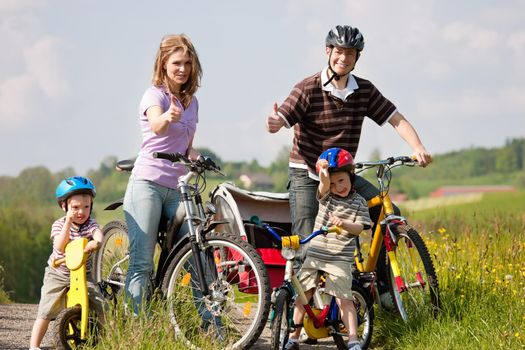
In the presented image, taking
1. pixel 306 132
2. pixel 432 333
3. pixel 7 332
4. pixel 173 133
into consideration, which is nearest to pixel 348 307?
pixel 432 333

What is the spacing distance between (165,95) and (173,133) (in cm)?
28

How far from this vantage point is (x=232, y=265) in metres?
6.34

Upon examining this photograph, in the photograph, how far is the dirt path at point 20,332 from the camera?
728cm

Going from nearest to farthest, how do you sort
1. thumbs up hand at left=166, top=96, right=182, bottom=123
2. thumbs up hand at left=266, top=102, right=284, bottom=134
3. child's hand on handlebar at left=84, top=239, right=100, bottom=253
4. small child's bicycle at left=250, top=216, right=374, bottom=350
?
thumbs up hand at left=166, top=96, right=182, bottom=123
small child's bicycle at left=250, top=216, right=374, bottom=350
child's hand on handlebar at left=84, top=239, right=100, bottom=253
thumbs up hand at left=266, top=102, right=284, bottom=134

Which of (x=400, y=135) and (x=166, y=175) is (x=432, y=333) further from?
(x=166, y=175)

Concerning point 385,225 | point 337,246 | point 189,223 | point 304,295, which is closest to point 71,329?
point 189,223

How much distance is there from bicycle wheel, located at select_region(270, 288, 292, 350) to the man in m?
0.76

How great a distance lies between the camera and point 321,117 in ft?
22.1

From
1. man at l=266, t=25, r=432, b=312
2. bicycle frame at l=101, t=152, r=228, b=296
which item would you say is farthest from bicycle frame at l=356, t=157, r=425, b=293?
bicycle frame at l=101, t=152, r=228, b=296

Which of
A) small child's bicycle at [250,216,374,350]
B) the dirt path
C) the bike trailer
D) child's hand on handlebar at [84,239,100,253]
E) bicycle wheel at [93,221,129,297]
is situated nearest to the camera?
small child's bicycle at [250,216,374,350]

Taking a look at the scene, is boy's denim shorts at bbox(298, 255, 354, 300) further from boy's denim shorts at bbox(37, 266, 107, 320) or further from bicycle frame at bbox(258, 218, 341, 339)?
boy's denim shorts at bbox(37, 266, 107, 320)

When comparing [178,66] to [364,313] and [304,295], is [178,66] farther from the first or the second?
[364,313]

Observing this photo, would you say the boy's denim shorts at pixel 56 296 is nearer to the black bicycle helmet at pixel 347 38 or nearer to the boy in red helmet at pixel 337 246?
the boy in red helmet at pixel 337 246

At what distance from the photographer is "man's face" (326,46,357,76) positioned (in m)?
6.73
